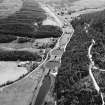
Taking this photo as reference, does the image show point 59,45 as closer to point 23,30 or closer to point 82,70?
point 23,30

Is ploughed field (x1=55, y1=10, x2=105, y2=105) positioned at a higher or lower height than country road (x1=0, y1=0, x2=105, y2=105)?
higher

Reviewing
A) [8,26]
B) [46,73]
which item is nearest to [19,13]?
[8,26]

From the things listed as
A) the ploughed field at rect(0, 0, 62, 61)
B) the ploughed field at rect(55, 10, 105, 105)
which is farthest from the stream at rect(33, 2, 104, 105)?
the ploughed field at rect(0, 0, 62, 61)

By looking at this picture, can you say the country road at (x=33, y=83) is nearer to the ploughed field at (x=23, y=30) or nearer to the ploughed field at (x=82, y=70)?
the ploughed field at (x=82, y=70)

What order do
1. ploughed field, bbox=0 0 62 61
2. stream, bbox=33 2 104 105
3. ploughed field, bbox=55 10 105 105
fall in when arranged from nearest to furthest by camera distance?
ploughed field, bbox=55 10 105 105 < stream, bbox=33 2 104 105 < ploughed field, bbox=0 0 62 61

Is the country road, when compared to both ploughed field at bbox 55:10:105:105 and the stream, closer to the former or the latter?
the stream

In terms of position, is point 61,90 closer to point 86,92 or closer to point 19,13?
point 86,92

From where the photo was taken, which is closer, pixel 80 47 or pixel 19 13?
pixel 80 47
